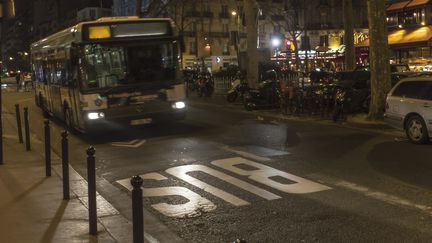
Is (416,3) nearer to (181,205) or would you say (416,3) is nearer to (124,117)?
(124,117)

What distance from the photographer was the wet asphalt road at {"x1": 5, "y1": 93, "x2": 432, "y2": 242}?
6.76 m

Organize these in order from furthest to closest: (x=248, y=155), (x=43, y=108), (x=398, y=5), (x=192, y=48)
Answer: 1. (x=192, y=48)
2. (x=398, y=5)
3. (x=43, y=108)
4. (x=248, y=155)

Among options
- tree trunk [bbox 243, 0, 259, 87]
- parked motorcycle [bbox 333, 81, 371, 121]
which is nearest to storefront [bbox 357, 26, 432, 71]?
tree trunk [bbox 243, 0, 259, 87]

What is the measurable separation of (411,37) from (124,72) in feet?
70.3

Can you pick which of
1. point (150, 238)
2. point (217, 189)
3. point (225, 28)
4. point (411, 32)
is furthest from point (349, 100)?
point (225, 28)

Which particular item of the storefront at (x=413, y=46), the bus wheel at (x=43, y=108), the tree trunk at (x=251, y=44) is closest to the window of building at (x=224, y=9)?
the storefront at (x=413, y=46)

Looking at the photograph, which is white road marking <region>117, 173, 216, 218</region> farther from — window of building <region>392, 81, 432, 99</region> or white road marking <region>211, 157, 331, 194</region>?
window of building <region>392, 81, 432, 99</region>

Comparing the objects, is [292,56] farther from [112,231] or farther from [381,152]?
[112,231]

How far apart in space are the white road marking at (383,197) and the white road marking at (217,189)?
4.00 feet

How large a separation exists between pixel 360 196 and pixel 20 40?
174763 mm

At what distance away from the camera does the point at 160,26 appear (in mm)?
15383

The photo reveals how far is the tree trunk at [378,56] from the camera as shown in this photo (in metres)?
17.0

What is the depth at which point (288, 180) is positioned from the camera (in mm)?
9477

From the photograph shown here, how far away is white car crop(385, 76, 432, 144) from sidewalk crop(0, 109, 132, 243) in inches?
288
